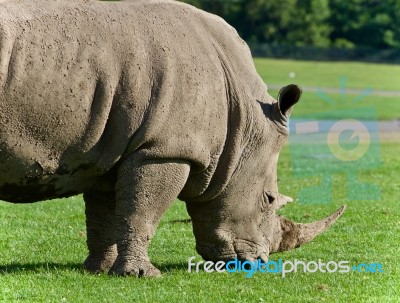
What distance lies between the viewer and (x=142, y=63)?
28.6 ft

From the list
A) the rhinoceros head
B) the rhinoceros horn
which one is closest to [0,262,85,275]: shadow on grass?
the rhinoceros head

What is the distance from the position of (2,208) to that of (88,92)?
5617 millimetres

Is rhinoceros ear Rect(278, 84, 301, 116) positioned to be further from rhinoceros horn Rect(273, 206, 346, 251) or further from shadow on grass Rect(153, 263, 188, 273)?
shadow on grass Rect(153, 263, 188, 273)

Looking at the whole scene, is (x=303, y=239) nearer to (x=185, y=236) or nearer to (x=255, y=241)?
(x=255, y=241)

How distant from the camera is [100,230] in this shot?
9.87 m

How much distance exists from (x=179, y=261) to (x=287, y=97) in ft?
6.57

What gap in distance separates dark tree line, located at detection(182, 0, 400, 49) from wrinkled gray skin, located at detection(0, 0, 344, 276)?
2219 inches

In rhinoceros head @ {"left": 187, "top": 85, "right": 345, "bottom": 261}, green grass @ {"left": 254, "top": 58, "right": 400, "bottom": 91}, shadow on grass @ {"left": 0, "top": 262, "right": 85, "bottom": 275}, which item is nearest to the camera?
rhinoceros head @ {"left": 187, "top": 85, "right": 345, "bottom": 261}

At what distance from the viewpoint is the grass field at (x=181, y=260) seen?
8641mm

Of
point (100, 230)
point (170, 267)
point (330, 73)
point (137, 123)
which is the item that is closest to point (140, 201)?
point (137, 123)


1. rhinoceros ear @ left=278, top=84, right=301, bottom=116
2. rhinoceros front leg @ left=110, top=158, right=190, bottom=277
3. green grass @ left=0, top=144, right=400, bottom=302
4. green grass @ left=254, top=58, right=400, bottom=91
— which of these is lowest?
green grass @ left=254, top=58, right=400, bottom=91

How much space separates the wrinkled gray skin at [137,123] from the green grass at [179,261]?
400 mm

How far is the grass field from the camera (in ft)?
28.3

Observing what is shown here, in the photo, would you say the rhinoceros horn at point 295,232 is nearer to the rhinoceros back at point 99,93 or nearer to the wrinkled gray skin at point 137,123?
the wrinkled gray skin at point 137,123
